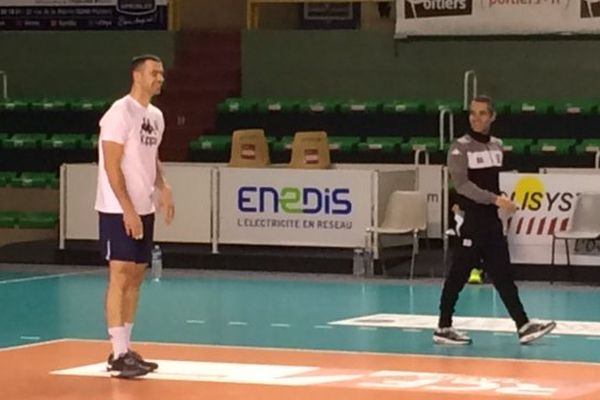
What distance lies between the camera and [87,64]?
2645 centimetres

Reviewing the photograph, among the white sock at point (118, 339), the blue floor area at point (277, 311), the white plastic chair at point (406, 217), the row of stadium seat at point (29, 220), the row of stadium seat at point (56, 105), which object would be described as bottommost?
the blue floor area at point (277, 311)

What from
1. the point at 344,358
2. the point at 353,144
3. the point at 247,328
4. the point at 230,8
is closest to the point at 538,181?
the point at 353,144

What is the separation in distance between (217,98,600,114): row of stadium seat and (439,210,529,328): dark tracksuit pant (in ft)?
31.7

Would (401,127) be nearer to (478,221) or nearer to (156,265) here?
Result: (156,265)

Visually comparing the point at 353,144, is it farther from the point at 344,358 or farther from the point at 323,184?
the point at 344,358

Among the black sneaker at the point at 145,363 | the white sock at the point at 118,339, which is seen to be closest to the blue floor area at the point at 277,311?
the black sneaker at the point at 145,363

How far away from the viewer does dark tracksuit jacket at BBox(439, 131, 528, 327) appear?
13344mm

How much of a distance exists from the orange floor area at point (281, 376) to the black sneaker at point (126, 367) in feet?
0.21

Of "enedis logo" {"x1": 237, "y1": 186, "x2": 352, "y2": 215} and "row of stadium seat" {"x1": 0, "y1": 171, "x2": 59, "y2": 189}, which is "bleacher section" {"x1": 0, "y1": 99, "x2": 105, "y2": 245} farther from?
"enedis logo" {"x1": 237, "y1": 186, "x2": 352, "y2": 215}

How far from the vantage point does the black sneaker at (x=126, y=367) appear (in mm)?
11266

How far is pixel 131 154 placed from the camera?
11328 millimetres

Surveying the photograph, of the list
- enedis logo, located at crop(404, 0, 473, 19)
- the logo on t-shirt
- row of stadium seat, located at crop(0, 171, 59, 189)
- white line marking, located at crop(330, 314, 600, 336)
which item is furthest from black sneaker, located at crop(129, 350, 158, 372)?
enedis logo, located at crop(404, 0, 473, 19)

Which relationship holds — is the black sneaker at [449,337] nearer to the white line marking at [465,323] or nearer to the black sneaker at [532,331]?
the black sneaker at [532,331]

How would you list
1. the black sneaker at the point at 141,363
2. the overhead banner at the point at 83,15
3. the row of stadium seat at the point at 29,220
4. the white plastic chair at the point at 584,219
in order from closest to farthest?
the black sneaker at the point at 141,363 < the white plastic chair at the point at 584,219 < the row of stadium seat at the point at 29,220 < the overhead banner at the point at 83,15
